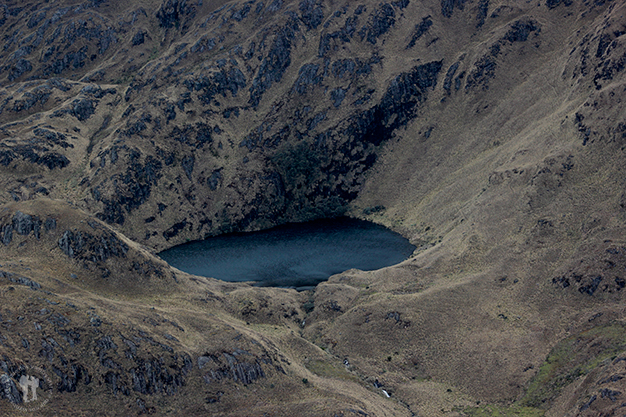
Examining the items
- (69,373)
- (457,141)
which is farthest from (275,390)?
(457,141)

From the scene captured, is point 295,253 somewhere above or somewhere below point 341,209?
below

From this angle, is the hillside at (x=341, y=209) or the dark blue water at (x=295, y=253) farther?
the dark blue water at (x=295, y=253)

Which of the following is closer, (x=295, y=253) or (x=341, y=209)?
(x=295, y=253)

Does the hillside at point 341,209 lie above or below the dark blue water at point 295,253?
above

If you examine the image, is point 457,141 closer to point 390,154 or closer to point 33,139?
point 390,154
